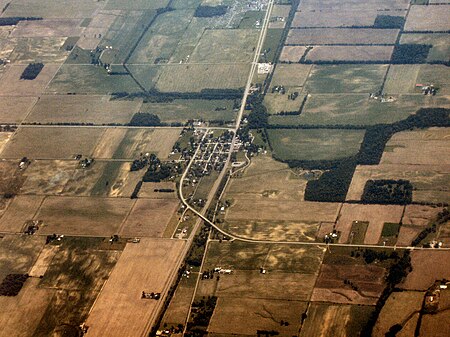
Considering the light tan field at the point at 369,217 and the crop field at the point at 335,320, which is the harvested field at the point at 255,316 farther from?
the light tan field at the point at 369,217

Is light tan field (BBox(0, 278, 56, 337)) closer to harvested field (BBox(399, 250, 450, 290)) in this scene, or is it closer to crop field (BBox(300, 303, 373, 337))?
crop field (BBox(300, 303, 373, 337))

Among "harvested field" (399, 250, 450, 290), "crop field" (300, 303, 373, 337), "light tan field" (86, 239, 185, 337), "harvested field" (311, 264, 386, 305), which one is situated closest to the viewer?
"crop field" (300, 303, 373, 337)

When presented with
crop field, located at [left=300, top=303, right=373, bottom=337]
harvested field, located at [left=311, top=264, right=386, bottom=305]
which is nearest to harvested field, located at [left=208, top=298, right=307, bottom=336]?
crop field, located at [left=300, top=303, right=373, bottom=337]

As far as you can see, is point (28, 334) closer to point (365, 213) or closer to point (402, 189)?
point (365, 213)

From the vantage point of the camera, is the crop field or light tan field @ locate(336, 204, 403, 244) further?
light tan field @ locate(336, 204, 403, 244)

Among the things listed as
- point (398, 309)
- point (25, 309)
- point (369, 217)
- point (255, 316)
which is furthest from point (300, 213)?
point (25, 309)

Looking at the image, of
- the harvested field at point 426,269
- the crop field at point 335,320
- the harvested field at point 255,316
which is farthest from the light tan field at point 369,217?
the harvested field at point 255,316
